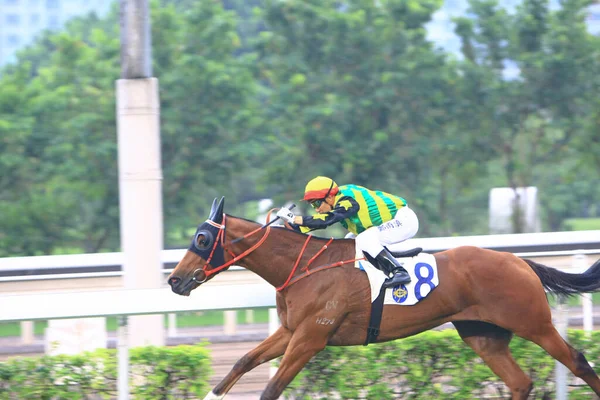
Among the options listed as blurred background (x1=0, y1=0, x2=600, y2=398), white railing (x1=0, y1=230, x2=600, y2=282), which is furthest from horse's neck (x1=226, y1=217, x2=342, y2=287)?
blurred background (x1=0, y1=0, x2=600, y2=398)

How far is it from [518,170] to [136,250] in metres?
11.2

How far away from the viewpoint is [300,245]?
5.22 meters

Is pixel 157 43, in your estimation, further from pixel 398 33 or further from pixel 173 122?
pixel 398 33

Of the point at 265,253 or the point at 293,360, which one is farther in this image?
the point at 265,253

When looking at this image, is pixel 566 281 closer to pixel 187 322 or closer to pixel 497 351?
pixel 497 351

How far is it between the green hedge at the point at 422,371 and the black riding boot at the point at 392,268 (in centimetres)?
64

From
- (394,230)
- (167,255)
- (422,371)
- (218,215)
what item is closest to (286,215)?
(218,215)

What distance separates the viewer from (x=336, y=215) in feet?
16.3

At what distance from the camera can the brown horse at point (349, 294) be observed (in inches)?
197

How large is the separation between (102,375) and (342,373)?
154 centimetres

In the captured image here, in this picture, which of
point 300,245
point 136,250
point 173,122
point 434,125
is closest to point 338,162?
point 434,125

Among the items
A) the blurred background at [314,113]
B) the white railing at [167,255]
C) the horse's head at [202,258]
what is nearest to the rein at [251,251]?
the horse's head at [202,258]

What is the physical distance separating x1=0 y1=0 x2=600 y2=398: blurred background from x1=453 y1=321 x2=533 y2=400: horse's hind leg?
972cm

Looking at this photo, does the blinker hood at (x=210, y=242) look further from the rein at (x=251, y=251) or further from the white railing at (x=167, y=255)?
the white railing at (x=167, y=255)
